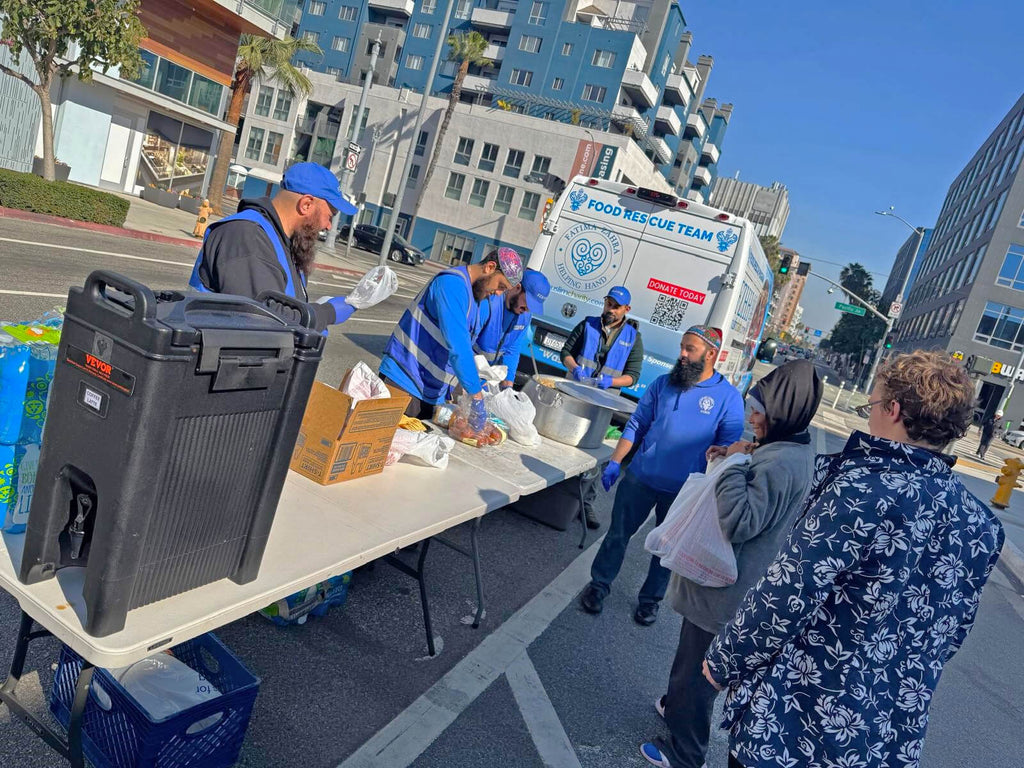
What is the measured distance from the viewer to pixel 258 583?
7.63 feet

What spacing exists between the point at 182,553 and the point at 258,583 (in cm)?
33

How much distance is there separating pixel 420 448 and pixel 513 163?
45.9 m

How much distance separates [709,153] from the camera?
255 ft

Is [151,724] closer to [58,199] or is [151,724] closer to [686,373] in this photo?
[686,373]

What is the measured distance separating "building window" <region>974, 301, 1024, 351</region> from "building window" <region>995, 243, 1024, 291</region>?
56.8 inches

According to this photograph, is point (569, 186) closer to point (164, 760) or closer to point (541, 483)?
point (541, 483)

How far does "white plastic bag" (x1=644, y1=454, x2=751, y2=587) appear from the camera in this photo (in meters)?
3.22

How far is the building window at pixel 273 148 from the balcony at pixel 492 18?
1695 centimetres

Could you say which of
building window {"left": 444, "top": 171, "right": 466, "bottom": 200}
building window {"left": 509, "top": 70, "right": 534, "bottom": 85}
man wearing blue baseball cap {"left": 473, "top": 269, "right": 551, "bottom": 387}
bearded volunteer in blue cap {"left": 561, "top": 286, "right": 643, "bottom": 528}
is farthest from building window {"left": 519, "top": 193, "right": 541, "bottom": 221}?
man wearing blue baseball cap {"left": 473, "top": 269, "right": 551, "bottom": 387}

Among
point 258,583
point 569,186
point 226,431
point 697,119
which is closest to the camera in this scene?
point 226,431

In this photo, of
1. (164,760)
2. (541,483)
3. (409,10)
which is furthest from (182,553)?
(409,10)

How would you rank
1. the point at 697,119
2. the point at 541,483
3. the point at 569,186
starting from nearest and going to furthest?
the point at 541,483
the point at 569,186
the point at 697,119

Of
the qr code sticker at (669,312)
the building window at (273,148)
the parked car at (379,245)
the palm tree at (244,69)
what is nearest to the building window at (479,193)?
Answer: the parked car at (379,245)

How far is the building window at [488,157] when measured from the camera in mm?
48050
